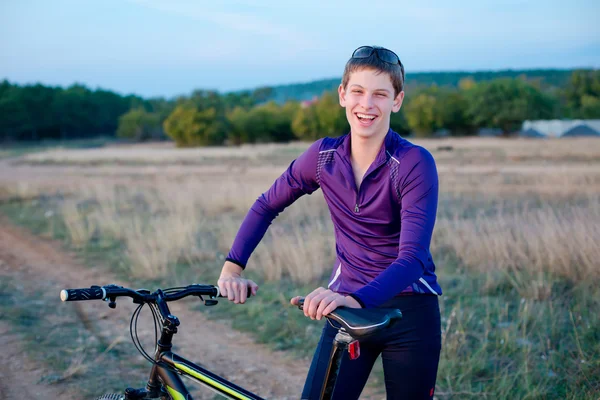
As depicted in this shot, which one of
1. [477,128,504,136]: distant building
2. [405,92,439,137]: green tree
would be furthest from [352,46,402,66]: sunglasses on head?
[477,128,504,136]: distant building

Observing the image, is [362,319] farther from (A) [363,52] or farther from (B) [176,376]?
(A) [363,52]

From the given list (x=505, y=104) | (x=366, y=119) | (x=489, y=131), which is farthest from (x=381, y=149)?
(x=489, y=131)

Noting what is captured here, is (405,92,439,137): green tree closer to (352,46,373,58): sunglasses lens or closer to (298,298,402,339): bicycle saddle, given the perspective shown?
(352,46,373,58): sunglasses lens

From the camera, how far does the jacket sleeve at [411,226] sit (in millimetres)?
1851

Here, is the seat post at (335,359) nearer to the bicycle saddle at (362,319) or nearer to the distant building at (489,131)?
the bicycle saddle at (362,319)

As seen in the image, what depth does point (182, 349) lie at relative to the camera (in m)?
5.05

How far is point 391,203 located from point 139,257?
239 inches

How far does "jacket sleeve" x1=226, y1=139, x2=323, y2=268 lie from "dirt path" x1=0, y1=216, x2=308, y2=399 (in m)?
2.24

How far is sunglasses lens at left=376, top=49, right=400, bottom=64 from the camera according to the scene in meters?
2.14

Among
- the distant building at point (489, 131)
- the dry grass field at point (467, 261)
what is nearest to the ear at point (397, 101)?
the dry grass field at point (467, 261)

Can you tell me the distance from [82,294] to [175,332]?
1.13 ft

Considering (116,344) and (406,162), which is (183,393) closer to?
(406,162)

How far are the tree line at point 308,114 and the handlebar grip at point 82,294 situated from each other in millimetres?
59057

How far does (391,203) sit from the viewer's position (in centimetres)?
212
